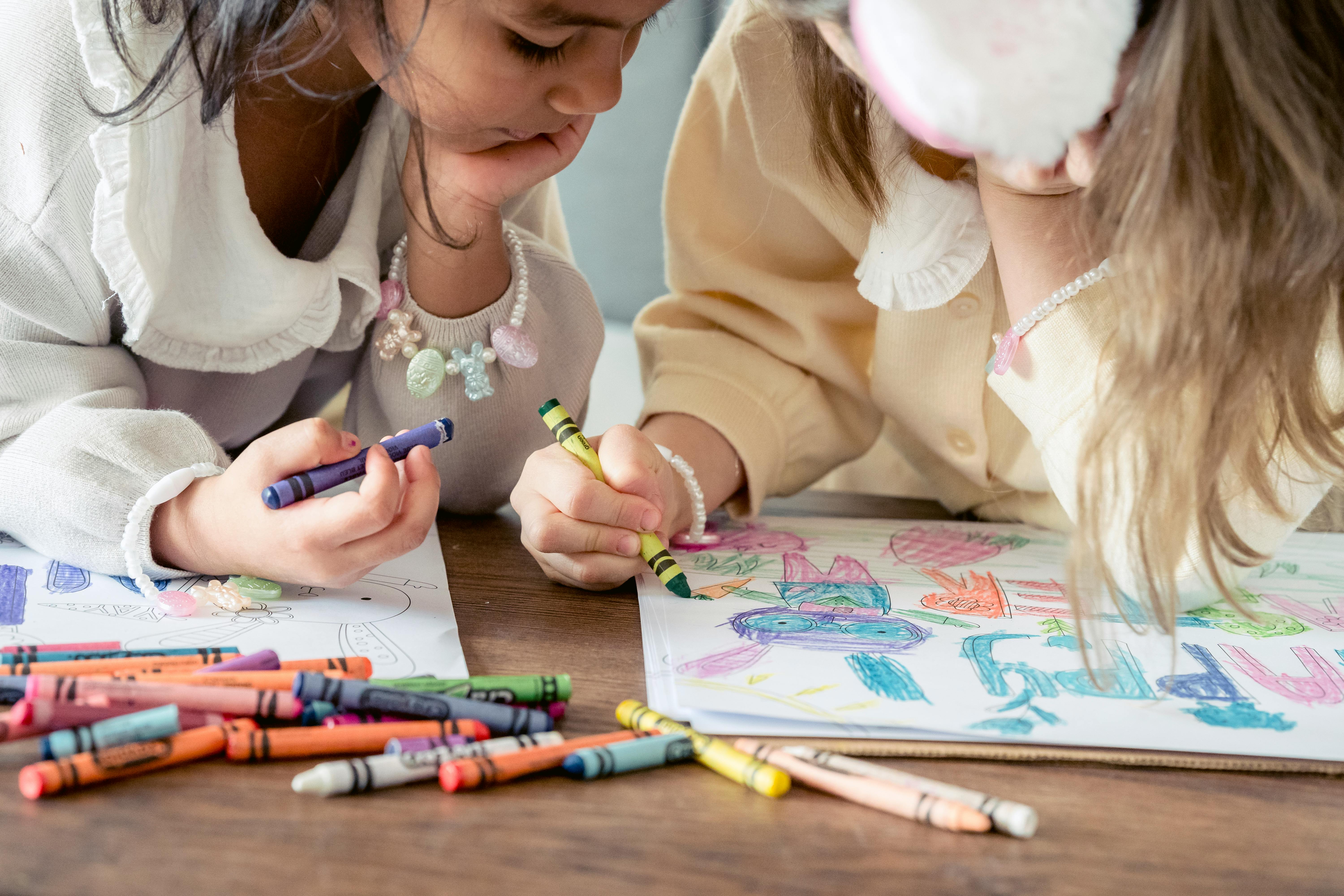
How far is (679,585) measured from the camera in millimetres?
507

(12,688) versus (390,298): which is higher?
(390,298)

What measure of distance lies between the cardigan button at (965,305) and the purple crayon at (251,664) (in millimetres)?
446

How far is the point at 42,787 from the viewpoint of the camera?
0.31 m

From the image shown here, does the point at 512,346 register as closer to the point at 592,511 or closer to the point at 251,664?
the point at 592,511

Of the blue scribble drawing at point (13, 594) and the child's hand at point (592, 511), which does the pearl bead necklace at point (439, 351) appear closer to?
the child's hand at point (592, 511)

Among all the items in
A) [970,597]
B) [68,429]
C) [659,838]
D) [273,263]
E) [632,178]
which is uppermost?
[632,178]

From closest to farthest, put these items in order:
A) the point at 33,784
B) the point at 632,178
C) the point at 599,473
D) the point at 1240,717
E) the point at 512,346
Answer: the point at 33,784 → the point at 1240,717 → the point at 599,473 → the point at 512,346 → the point at 632,178

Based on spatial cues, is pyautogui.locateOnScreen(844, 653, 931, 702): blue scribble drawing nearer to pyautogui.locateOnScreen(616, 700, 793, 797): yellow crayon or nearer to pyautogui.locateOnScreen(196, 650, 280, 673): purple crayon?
pyautogui.locateOnScreen(616, 700, 793, 797): yellow crayon

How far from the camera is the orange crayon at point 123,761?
32 cm

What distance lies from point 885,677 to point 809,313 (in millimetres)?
342

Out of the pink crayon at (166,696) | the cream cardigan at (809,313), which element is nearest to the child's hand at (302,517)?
the pink crayon at (166,696)

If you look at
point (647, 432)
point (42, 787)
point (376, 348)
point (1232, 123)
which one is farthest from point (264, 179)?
point (1232, 123)

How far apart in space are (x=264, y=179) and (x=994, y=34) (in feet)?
Answer: 1.54

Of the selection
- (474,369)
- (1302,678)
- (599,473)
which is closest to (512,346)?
(474,369)
